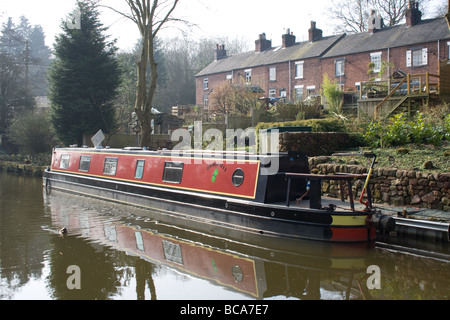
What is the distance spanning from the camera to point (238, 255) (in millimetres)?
Result: 7652

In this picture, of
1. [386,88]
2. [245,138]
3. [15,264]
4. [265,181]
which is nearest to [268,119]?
[245,138]

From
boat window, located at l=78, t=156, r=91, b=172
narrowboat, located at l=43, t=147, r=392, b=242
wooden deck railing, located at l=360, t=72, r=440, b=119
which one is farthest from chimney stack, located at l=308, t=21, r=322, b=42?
narrowboat, located at l=43, t=147, r=392, b=242

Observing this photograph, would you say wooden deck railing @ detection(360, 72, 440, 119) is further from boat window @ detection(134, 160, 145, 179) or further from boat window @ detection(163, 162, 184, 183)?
boat window @ detection(134, 160, 145, 179)

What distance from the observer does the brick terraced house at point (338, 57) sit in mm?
26859

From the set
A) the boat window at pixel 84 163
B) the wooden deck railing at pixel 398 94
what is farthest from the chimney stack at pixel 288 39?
the boat window at pixel 84 163

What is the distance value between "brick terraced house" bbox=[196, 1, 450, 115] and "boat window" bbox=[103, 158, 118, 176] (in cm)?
1242

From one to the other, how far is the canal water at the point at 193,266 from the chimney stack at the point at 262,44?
103ft

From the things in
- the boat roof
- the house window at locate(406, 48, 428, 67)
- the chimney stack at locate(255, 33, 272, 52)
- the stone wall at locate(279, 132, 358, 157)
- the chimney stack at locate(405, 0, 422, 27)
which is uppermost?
the chimney stack at locate(255, 33, 272, 52)

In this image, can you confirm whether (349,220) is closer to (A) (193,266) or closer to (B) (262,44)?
(A) (193,266)

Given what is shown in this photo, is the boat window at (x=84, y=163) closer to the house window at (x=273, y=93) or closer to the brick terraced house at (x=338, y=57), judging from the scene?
the brick terraced house at (x=338, y=57)

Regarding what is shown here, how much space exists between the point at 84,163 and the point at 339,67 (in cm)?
2256

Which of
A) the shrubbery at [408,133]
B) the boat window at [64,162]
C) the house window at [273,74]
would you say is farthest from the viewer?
the house window at [273,74]

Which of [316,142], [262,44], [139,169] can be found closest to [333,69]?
[262,44]

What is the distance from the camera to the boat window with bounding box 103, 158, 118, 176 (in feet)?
43.0
